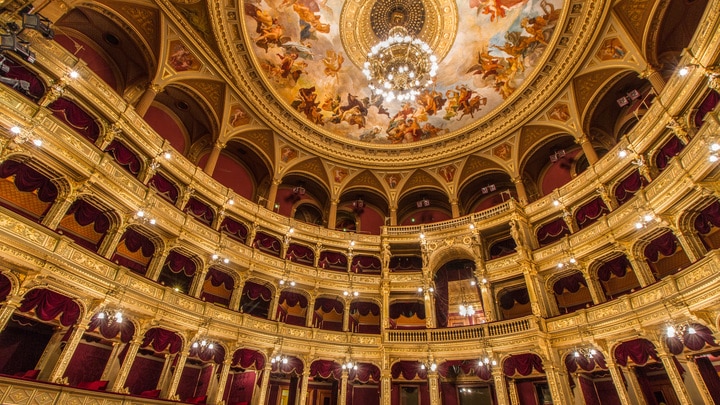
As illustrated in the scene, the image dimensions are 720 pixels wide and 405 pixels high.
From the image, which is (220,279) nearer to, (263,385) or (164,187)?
(164,187)

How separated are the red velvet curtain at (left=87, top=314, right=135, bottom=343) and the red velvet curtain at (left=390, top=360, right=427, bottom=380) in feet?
41.0

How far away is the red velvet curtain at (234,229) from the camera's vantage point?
19.8 metres

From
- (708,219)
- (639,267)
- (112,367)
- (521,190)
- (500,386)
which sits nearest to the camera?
(112,367)

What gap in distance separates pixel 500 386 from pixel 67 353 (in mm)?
17424

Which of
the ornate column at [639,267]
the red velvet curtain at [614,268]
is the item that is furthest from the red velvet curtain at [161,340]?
the red velvet curtain at [614,268]

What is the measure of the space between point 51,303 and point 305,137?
1677cm

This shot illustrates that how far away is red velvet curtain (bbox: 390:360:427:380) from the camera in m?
18.7

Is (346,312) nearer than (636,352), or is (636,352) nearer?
(636,352)

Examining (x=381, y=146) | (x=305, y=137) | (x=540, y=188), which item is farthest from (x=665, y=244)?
(x=305, y=137)

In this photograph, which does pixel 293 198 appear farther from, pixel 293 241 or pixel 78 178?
pixel 78 178

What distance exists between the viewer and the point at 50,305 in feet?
37.1

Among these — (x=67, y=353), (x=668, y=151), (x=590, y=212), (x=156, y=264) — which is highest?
(x=668, y=151)

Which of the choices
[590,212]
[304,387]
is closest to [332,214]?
[304,387]

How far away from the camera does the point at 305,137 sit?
24.8 m
